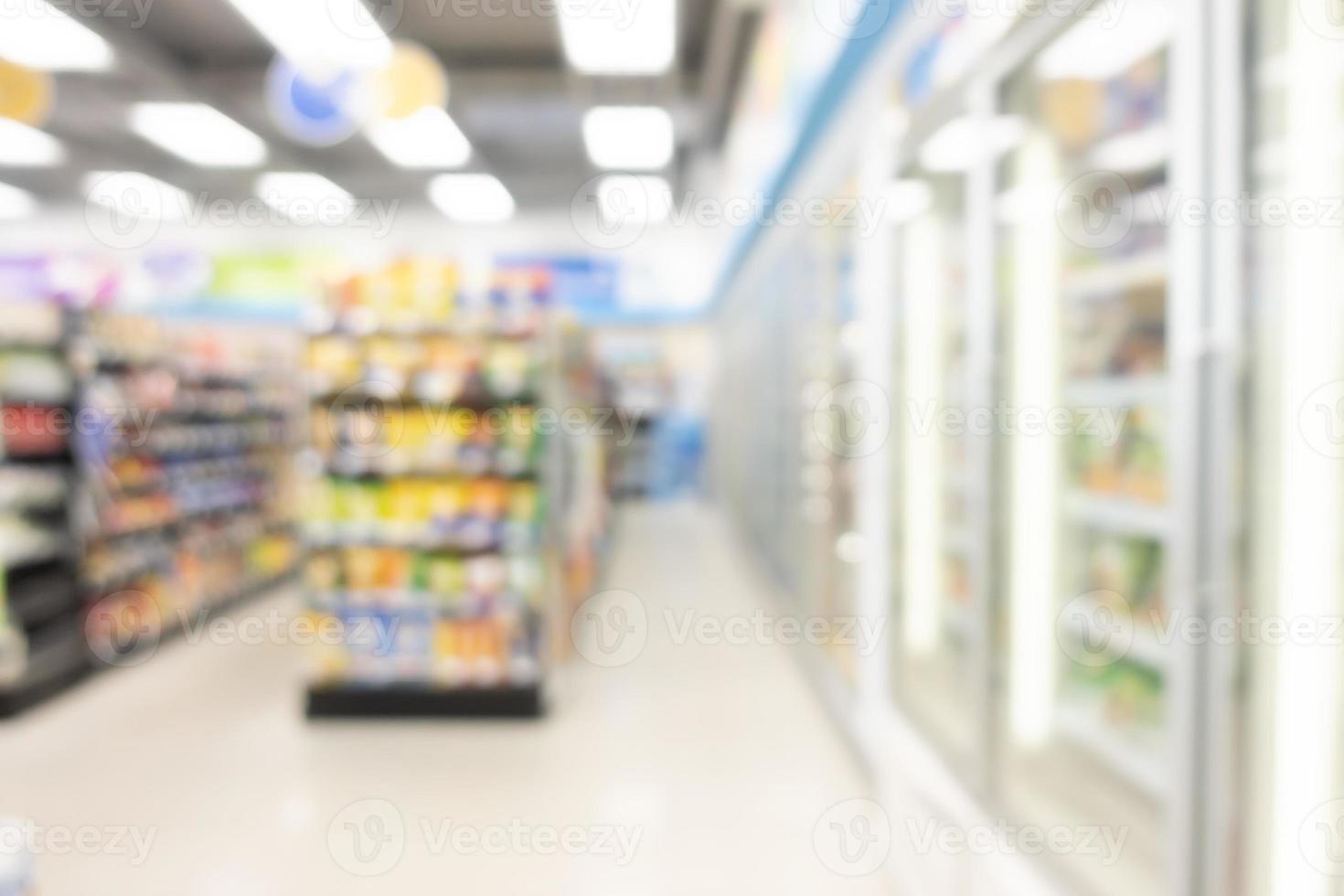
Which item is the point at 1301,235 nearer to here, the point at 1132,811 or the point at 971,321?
the point at 971,321

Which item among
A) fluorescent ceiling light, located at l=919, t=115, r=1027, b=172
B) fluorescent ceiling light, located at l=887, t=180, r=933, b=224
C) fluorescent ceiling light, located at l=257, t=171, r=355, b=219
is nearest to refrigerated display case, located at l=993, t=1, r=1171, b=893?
fluorescent ceiling light, located at l=919, t=115, r=1027, b=172

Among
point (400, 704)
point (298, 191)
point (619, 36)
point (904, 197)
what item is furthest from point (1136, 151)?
point (298, 191)

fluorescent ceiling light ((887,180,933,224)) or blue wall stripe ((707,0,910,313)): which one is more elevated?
blue wall stripe ((707,0,910,313))

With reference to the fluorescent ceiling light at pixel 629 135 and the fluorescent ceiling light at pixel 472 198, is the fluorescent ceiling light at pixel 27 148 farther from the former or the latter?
the fluorescent ceiling light at pixel 629 135

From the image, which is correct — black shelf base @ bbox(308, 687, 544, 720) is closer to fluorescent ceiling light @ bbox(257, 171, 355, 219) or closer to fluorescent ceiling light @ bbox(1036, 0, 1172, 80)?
fluorescent ceiling light @ bbox(1036, 0, 1172, 80)

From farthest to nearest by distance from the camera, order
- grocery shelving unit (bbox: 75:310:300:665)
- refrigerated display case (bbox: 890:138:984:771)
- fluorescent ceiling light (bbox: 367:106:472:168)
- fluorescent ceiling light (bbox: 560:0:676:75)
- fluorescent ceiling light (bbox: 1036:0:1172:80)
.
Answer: fluorescent ceiling light (bbox: 367:106:472:168) → fluorescent ceiling light (bbox: 560:0:676:75) → grocery shelving unit (bbox: 75:310:300:665) → refrigerated display case (bbox: 890:138:984:771) → fluorescent ceiling light (bbox: 1036:0:1172:80)

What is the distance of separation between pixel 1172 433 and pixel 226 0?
780 cm

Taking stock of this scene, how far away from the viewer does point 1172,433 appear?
178 cm

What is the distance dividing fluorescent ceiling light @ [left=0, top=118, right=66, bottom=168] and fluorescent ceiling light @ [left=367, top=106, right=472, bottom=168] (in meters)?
3.64

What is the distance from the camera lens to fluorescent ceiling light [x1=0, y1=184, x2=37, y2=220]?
43.3 ft

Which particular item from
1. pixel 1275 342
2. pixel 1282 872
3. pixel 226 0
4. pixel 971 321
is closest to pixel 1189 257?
pixel 1275 342

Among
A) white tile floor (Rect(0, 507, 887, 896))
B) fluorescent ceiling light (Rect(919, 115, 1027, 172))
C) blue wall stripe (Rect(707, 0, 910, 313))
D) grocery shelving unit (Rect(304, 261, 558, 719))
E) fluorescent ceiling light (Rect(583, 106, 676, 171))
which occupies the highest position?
fluorescent ceiling light (Rect(583, 106, 676, 171))

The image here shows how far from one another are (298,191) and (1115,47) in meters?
11.2

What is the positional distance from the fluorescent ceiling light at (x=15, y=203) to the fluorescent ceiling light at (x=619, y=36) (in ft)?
33.9
